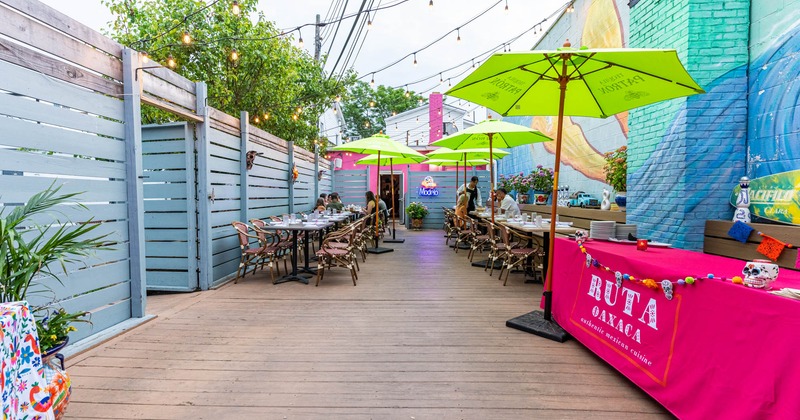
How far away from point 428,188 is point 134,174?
10.6 m

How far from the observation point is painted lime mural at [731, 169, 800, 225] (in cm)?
308

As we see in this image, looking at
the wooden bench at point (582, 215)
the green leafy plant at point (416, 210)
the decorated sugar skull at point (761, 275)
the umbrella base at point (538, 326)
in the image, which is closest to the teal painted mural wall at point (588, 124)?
the wooden bench at point (582, 215)

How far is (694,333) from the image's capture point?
2053 mm

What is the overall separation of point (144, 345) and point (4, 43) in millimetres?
2468

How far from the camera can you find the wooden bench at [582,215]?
525cm

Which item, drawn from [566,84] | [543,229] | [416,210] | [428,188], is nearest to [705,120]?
[566,84]

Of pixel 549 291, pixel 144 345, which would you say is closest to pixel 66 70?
pixel 144 345

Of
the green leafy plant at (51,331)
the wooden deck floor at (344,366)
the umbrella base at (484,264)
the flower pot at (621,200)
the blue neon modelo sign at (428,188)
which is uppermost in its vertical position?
the blue neon modelo sign at (428,188)

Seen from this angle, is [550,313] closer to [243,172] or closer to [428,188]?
[243,172]

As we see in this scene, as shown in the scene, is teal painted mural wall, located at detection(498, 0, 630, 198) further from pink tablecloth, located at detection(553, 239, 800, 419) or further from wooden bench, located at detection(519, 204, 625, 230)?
pink tablecloth, located at detection(553, 239, 800, 419)

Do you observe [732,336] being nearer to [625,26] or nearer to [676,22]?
[676,22]

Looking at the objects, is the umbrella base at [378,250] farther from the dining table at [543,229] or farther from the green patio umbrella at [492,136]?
the green patio umbrella at [492,136]

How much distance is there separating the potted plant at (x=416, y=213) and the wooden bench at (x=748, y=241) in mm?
9808

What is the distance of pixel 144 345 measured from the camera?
10.8 ft
